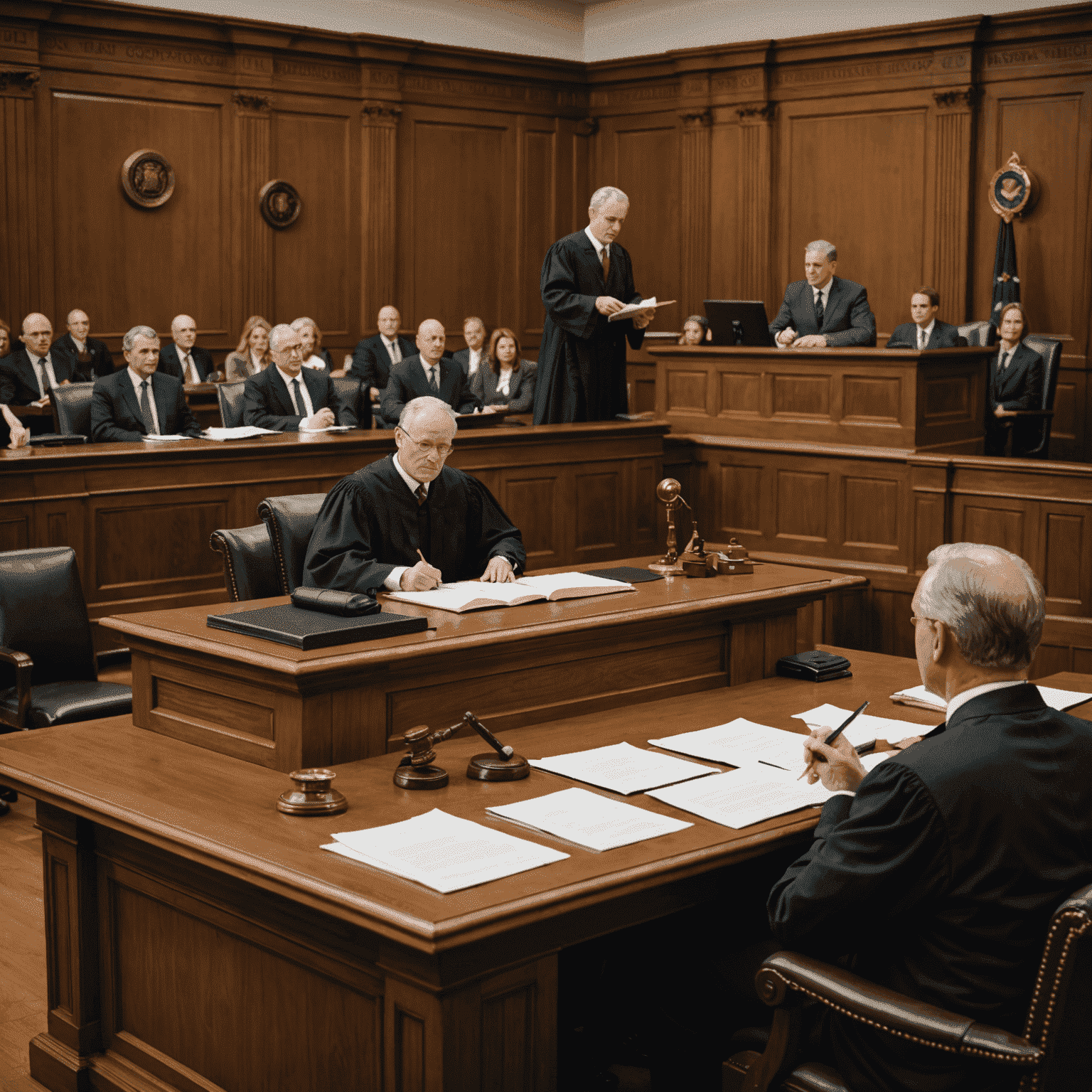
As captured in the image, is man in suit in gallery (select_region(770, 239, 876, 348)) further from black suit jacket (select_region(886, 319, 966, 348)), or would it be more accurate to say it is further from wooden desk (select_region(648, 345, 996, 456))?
black suit jacket (select_region(886, 319, 966, 348))

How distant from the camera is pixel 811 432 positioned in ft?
23.5

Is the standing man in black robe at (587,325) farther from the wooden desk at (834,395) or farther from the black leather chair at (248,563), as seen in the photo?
the black leather chair at (248,563)

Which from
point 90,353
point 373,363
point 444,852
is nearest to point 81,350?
point 90,353

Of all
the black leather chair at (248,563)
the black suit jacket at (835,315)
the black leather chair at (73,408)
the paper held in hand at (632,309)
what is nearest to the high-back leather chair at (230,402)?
the black leather chair at (73,408)

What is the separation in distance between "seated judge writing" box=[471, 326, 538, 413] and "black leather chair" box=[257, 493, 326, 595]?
577 centimetres

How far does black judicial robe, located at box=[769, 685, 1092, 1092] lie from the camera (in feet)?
6.93

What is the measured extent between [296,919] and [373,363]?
8.70 m

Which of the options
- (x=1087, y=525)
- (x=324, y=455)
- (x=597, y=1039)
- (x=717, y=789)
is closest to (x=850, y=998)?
(x=717, y=789)

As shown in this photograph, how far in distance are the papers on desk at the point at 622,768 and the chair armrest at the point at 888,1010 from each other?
58cm

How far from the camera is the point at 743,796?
2760 mm

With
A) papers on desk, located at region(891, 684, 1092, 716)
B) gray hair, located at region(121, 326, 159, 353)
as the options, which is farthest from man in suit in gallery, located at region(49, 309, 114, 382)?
papers on desk, located at region(891, 684, 1092, 716)

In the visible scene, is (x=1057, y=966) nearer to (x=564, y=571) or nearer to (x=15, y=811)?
(x=564, y=571)

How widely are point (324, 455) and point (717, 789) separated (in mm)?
4383

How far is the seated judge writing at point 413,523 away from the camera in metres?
4.02
